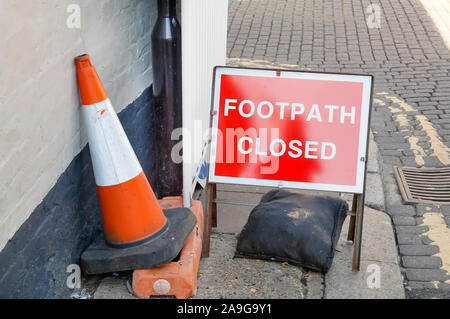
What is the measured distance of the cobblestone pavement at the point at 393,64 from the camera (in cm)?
402

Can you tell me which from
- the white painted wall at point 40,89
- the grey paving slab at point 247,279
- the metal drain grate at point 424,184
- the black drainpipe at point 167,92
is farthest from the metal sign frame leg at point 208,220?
the metal drain grate at point 424,184

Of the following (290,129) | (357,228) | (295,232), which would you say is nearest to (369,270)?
(357,228)

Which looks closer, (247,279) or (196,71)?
(247,279)

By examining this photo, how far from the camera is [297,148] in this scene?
3588mm

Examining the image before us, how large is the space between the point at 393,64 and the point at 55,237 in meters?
6.48

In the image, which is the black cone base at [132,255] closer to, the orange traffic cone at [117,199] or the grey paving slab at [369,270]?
the orange traffic cone at [117,199]

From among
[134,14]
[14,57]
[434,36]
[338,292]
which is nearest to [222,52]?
[134,14]

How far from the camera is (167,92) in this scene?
404 cm

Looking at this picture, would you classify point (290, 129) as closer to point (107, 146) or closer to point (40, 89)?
point (107, 146)

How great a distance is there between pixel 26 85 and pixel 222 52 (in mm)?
3049

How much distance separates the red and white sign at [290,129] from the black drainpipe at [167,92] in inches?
18.5

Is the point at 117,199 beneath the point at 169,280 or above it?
above

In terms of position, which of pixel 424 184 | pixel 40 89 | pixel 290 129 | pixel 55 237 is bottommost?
pixel 424 184

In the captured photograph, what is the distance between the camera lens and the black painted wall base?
2.53 meters
